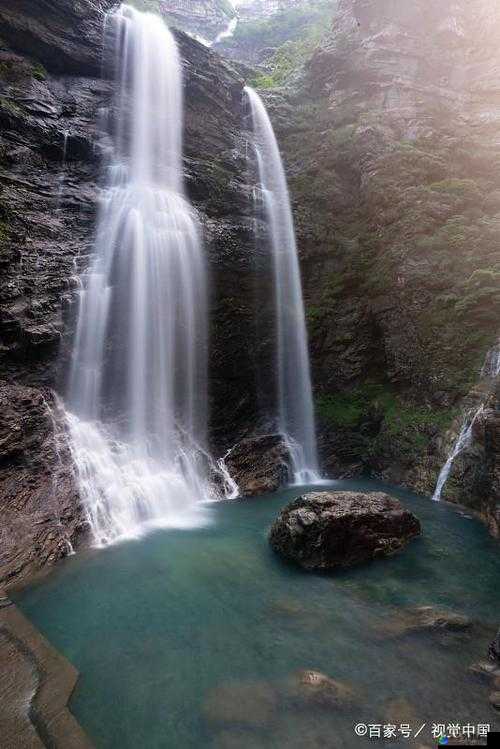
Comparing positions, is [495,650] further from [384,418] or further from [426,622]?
[384,418]

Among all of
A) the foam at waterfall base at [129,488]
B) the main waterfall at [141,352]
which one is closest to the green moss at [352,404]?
the main waterfall at [141,352]

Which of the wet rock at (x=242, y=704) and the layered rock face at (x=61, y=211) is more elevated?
the layered rock face at (x=61, y=211)

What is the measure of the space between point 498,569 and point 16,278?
46.4 feet

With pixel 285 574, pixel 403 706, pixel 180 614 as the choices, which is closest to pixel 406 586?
pixel 285 574

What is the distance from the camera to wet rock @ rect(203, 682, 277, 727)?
4.59 meters

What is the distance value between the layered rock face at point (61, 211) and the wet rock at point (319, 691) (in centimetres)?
566

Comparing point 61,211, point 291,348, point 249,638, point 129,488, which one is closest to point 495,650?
point 249,638

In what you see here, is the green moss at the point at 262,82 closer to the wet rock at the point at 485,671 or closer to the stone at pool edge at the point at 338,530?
the stone at pool edge at the point at 338,530

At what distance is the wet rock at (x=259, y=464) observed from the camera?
14857mm

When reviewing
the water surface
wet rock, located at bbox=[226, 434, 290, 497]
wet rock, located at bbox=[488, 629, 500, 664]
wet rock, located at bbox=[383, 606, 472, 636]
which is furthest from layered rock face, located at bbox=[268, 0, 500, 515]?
wet rock, located at bbox=[488, 629, 500, 664]

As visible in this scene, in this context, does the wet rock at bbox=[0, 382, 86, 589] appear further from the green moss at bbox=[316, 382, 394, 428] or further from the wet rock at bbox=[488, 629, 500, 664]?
the green moss at bbox=[316, 382, 394, 428]

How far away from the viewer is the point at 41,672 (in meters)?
5.32

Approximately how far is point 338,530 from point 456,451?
6642mm

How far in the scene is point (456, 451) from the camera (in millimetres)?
13352
